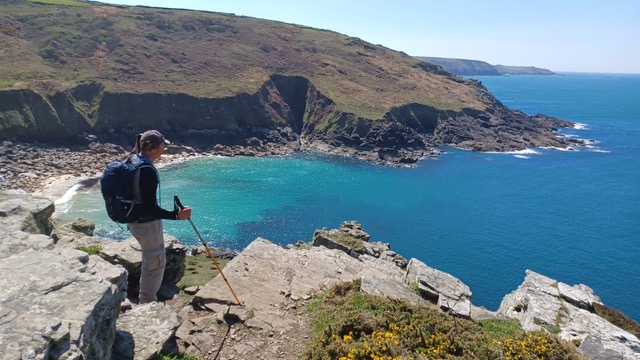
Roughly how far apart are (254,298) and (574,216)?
67.0 metres

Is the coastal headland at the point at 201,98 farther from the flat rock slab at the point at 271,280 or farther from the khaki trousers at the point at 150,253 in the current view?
the khaki trousers at the point at 150,253

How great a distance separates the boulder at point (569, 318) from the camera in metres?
15.1

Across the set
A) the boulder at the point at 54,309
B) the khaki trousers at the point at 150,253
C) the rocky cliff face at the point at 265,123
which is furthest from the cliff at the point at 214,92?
the boulder at the point at 54,309

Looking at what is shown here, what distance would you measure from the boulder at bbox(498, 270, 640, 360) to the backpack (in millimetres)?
14679

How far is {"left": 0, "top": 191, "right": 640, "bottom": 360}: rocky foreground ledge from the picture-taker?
671cm

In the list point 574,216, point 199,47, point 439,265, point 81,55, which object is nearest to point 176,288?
point 439,265

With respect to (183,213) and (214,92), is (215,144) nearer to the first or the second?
(214,92)

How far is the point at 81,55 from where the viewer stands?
106 metres

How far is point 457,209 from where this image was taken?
225 ft

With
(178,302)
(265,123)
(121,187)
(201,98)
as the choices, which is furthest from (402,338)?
(265,123)

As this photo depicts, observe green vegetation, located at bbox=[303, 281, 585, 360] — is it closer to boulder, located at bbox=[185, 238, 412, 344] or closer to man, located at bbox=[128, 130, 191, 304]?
boulder, located at bbox=[185, 238, 412, 344]

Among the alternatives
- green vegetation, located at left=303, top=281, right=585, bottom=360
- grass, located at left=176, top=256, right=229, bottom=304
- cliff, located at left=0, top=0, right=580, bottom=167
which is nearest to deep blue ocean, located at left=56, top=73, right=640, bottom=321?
cliff, located at left=0, top=0, right=580, bottom=167

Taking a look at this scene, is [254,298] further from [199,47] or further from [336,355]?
[199,47]

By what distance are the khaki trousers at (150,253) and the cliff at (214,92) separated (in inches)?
3317
